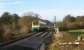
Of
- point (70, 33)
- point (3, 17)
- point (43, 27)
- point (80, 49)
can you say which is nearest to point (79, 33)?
point (70, 33)

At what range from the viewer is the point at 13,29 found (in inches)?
585

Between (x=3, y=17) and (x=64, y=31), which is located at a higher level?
(x=3, y=17)

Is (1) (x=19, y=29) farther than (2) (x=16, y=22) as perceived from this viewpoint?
No

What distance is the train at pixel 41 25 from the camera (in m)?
16.0

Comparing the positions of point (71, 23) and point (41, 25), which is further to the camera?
point (41, 25)

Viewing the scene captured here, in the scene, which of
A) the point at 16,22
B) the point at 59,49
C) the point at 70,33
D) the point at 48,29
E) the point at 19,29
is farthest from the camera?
the point at 48,29

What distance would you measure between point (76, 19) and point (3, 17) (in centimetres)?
552

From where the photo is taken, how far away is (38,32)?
1650 cm

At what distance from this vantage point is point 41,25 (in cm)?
1683

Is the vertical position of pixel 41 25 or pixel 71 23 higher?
pixel 71 23

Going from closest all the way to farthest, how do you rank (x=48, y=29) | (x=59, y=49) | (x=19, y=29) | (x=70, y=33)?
(x=59, y=49)
(x=19, y=29)
(x=70, y=33)
(x=48, y=29)

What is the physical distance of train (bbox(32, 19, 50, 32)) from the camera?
1595 cm

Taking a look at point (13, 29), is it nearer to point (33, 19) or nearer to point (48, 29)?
point (33, 19)

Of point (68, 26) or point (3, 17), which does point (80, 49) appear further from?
point (3, 17)
